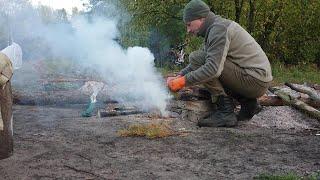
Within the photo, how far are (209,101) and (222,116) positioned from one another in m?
0.42

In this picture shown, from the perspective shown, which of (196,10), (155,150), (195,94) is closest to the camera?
(155,150)

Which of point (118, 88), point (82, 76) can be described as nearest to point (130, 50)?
point (118, 88)

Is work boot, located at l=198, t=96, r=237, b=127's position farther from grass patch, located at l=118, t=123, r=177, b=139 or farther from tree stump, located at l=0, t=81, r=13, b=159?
tree stump, located at l=0, t=81, r=13, b=159

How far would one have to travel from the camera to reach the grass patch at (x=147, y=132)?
4609 mm

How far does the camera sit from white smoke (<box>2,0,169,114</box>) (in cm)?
637

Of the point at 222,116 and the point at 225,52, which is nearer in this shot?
the point at 225,52

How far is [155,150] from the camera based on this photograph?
4086 millimetres

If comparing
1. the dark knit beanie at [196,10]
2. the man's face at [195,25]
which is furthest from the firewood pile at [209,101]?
the dark knit beanie at [196,10]

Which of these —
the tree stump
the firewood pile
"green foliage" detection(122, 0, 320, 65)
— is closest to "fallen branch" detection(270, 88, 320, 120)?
the firewood pile

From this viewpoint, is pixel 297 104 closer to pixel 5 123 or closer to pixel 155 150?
pixel 155 150

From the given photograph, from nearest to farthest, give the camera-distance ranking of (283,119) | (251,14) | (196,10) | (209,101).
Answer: (196,10), (209,101), (283,119), (251,14)

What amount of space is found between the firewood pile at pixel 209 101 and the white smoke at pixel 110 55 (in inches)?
11.3

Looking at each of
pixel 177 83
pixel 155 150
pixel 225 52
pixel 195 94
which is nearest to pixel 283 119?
pixel 195 94

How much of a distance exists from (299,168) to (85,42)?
4257 mm
